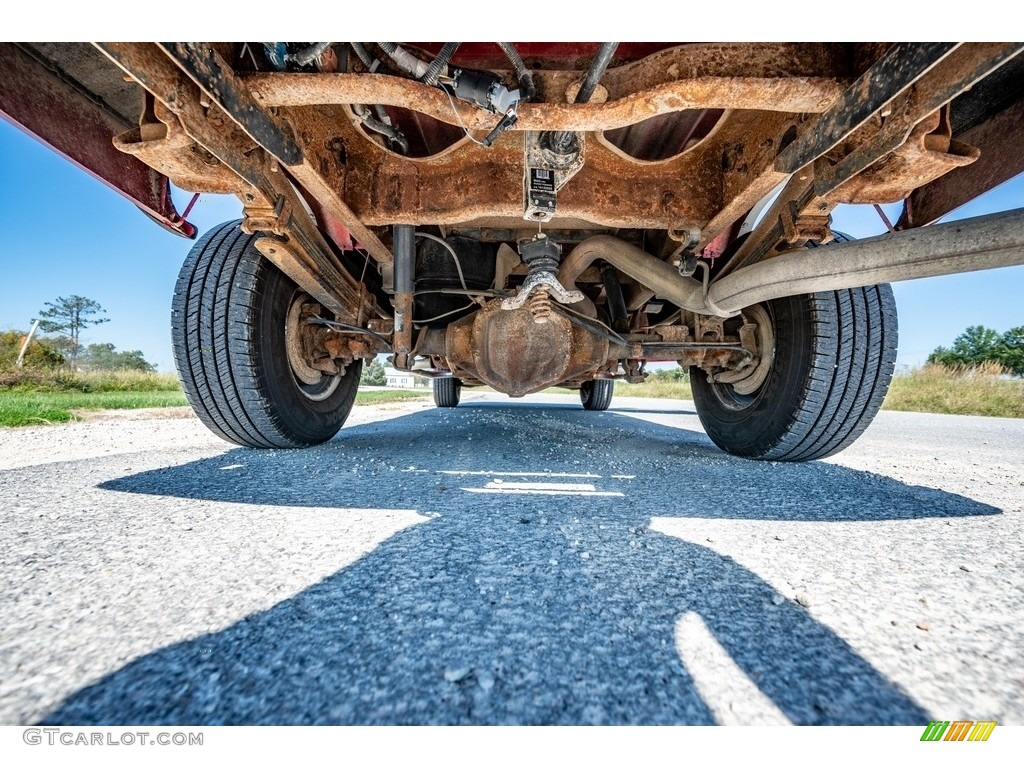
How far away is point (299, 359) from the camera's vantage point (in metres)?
1.75

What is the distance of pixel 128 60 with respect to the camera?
656 mm

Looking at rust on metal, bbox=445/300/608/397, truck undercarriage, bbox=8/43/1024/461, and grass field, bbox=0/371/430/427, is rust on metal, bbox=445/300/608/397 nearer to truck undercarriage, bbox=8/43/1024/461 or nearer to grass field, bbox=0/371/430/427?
truck undercarriage, bbox=8/43/1024/461

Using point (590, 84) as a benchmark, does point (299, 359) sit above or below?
below

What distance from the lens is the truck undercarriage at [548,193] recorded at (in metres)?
0.80

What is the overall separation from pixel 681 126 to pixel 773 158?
1.17 feet

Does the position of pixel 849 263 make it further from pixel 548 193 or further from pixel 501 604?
pixel 501 604

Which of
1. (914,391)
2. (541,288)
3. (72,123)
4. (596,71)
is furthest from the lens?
(914,391)

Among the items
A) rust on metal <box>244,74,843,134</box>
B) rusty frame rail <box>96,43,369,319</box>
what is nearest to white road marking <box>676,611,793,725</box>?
rust on metal <box>244,74,843,134</box>

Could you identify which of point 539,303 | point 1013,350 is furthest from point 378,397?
point 1013,350

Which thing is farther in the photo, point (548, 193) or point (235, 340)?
point (235, 340)

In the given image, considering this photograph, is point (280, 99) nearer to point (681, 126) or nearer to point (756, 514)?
point (681, 126)

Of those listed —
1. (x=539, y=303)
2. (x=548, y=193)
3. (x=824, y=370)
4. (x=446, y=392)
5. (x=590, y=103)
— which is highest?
(x=590, y=103)
